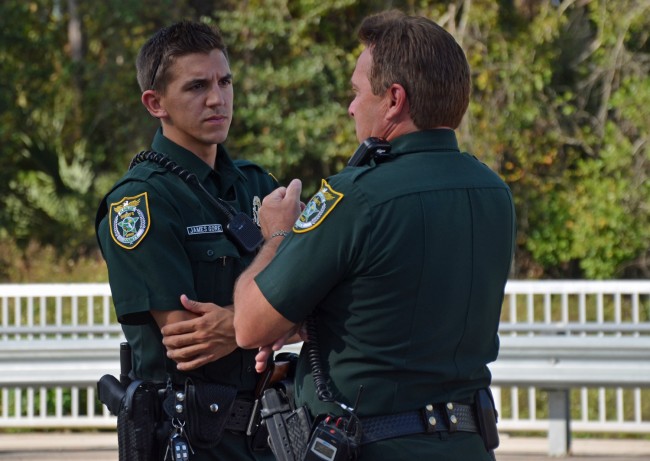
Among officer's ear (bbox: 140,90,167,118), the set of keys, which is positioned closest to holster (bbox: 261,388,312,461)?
the set of keys

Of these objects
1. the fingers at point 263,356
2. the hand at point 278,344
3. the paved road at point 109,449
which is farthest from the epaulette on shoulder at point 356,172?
the paved road at point 109,449

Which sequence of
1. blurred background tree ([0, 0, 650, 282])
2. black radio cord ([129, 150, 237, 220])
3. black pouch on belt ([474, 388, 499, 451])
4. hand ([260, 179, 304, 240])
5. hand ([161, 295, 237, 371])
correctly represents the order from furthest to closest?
blurred background tree ([0, 0, 650, 282])
black radio cord ([129, 150, 237, 220])
hand ([161, 295, 237, 371])
hand ([260, 179, 304, 240])
black pouch on belt ([474, 388, 499, 451])

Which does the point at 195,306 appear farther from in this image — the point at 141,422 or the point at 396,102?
the point at 396,102

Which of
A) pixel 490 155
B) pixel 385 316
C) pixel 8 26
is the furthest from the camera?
pixel 8 26

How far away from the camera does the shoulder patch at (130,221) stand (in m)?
3.25

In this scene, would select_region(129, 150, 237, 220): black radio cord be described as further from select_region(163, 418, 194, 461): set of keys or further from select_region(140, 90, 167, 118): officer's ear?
select_region(163, 418, 194, 461): set of keys

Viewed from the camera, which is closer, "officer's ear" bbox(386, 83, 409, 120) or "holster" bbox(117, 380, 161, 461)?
"officer's ear" bbox(386, 83, 409, 120)

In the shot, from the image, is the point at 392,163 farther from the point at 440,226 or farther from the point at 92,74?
the point at 92,74

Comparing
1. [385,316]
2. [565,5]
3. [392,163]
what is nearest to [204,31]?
[392,163]

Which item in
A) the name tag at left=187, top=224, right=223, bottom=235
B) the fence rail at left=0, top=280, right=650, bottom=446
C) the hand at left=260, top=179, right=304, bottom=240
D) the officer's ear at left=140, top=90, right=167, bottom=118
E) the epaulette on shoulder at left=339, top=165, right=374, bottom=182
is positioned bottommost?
the fence rail at left=0, top=280, right=650, bottom=446

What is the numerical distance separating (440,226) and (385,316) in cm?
24

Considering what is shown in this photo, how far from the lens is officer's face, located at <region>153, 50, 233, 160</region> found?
3504 mm

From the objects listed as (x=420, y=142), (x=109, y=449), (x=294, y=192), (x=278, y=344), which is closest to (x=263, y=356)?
(x=278, y=344)

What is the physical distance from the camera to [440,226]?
272 centimetres
